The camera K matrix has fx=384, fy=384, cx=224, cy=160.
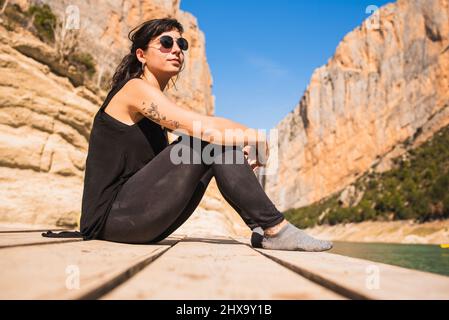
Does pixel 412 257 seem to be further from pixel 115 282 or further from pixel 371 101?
pixel 371 101

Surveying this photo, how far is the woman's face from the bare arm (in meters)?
0.50

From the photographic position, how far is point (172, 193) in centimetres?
274

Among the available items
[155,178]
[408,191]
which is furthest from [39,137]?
[408,191]

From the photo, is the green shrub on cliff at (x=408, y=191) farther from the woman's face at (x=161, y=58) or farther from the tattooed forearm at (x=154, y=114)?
the tattooed forearm at (x=154, y=114)

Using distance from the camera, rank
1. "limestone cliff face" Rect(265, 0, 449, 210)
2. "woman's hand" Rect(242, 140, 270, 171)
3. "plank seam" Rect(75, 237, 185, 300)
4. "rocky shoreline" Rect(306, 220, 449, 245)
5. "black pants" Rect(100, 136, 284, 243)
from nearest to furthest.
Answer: "plank seam" Rect(75, 237, 185, 300) < "black pants" Rect(100, 136, 284, 243) < "woman's hand" Rect(242, 140, 270, 171) < "rocky shoreline" Rect(306, 220, 449, 245) < "limestone cliff face" Rect(265, 0, 449, 210)

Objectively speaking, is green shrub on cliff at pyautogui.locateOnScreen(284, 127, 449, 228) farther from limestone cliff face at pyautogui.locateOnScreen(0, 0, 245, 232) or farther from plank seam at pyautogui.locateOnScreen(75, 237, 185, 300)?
plank seam at pyautogui.locateOnScreen(75, 237, 185, 300)

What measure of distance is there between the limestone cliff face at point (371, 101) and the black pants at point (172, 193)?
250ft

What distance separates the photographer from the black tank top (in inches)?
109

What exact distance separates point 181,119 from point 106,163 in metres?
0.65

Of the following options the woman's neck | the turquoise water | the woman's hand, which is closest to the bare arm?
the woman's hand

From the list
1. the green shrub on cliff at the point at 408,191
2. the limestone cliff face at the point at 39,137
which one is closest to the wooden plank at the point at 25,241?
the limestone cliff face at the point at 39,137

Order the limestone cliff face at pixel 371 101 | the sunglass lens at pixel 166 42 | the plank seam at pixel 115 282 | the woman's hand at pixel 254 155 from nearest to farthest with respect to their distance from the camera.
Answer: the plank seam at pixel 115 282 → the woman's hand at pixel 254 155 → the sunglass lens at pixel 166 42 → the limestone cliff face at pixel 371 101

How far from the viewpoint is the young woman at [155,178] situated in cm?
267

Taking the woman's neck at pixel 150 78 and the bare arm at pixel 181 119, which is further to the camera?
the woman's neck at pixel 150 78
